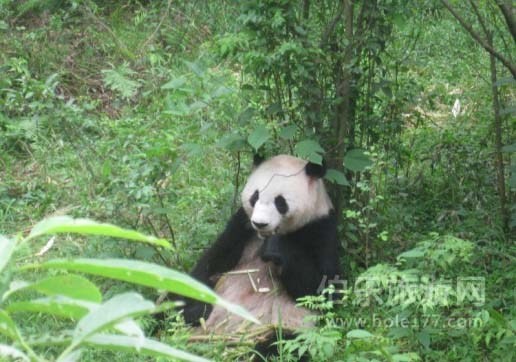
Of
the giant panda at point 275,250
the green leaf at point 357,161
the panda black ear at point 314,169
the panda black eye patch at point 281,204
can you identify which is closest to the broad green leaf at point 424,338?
the giant panda at point 275,250

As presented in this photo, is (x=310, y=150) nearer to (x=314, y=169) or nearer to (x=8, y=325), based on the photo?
(x=314, y=169)

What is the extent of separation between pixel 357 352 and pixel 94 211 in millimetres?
2353

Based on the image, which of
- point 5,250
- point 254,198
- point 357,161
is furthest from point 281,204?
point 5,250

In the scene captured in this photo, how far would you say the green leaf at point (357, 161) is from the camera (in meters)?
5.46

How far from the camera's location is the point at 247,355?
4.78 meters

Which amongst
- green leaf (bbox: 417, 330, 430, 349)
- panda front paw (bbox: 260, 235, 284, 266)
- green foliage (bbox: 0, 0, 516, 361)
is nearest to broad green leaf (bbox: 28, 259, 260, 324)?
green foliage (bbox: 0, 0, 516, 361)

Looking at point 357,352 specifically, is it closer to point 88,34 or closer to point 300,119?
point 300,119

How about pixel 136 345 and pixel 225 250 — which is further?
pixel 225 250

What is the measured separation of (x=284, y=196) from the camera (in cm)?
495

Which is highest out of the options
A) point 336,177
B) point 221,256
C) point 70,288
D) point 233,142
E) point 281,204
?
point 233,142

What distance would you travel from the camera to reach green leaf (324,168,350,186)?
5328 millimetres

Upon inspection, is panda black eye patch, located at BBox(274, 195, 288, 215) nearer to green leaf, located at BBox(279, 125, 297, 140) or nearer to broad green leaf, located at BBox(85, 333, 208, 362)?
green leaf, located at BBox(279, 125, 297, 140)

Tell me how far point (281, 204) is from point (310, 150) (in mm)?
421

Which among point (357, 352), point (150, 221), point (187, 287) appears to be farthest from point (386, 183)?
point (187, 287)
